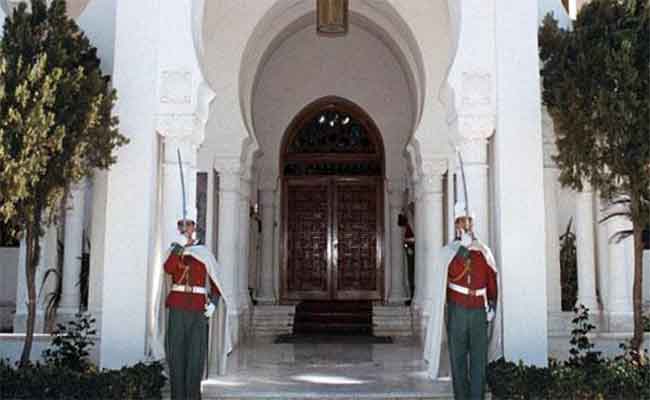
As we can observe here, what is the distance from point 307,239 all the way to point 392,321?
8.91 feet

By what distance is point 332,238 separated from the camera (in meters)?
14.8

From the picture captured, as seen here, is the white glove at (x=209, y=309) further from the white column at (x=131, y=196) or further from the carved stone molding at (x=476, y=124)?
the carved stone molding at (x=476, y=124)

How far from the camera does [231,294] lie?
1120 cm

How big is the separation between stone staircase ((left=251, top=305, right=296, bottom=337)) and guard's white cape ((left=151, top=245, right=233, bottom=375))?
220 inches

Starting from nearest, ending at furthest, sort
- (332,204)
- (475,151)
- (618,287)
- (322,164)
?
(475,151)
(618,287)
(332,204)
(322,164)

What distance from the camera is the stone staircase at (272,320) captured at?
1288cm

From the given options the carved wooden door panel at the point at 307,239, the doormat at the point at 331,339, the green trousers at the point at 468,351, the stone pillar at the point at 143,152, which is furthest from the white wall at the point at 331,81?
the green trousers at the point at 468,351

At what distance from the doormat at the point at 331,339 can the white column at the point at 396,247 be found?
82.5 inches

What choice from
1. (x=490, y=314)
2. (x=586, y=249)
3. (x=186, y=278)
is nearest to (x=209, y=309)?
(x=186, y=278)

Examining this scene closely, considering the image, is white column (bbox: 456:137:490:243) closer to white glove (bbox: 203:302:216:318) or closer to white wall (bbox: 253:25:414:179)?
white glove (bbox: 203:302:216:318)

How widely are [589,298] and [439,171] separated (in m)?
2.92

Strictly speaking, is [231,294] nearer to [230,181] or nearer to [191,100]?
[230,181]

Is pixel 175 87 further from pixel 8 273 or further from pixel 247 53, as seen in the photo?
pixel 8 273

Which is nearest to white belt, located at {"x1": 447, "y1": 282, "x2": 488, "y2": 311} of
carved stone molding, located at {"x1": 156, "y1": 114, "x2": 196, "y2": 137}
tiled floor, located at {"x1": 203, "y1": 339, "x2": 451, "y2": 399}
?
tiled floor, located at {"x1": 203, "y1": 339, "x2": 451, "y2": 399}
